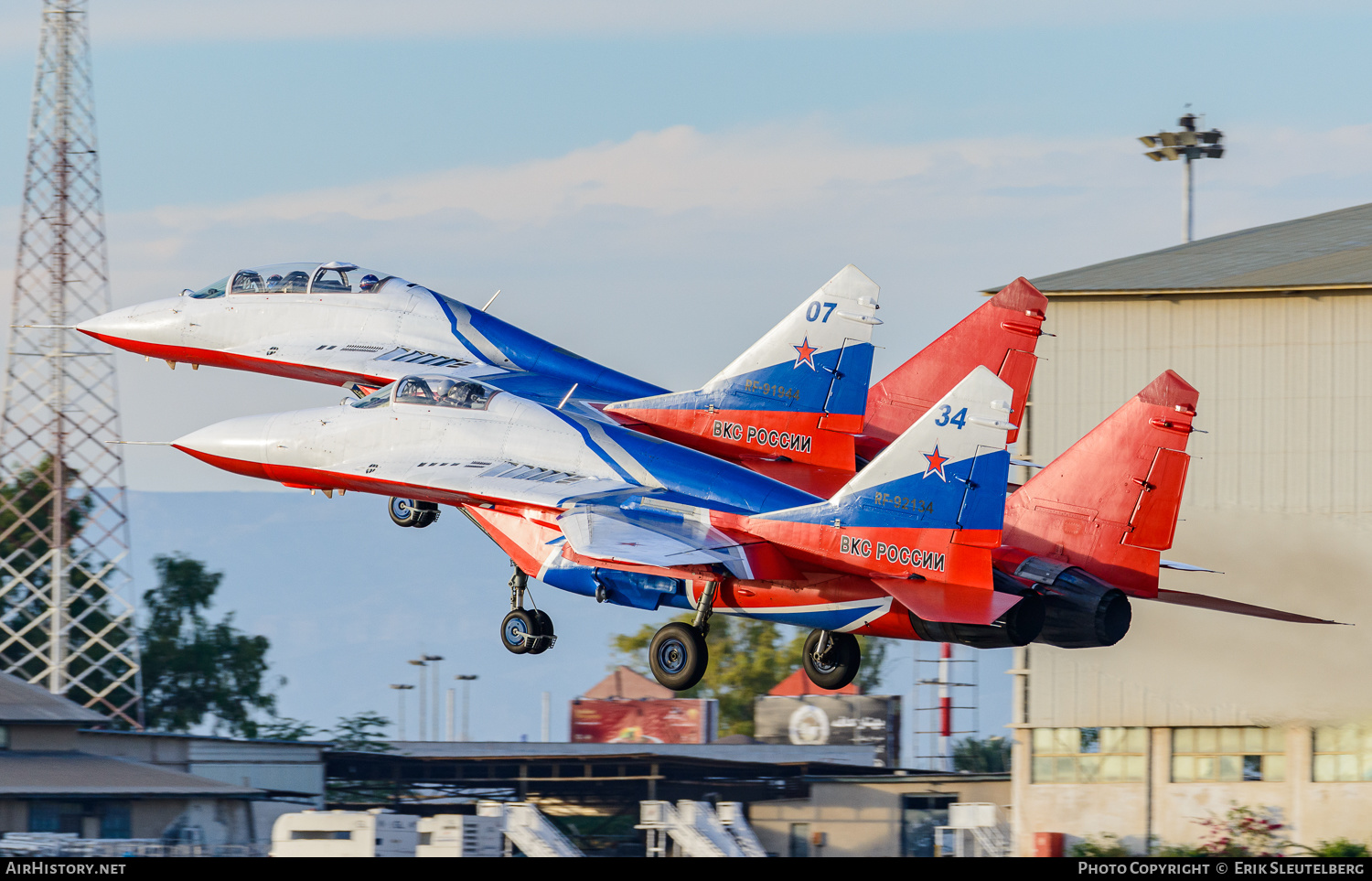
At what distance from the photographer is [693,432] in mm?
25422

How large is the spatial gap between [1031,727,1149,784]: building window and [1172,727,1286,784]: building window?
83 cm

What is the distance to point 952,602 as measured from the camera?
21219mm

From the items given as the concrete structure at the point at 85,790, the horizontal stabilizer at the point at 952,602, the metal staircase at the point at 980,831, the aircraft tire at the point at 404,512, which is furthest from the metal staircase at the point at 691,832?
the horizontal stabilizer at the point at 952,602

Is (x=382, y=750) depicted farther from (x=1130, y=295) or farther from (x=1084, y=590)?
(x=1084, y=590)

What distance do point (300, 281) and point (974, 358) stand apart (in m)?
11.3

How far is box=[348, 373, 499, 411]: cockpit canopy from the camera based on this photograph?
23828mm

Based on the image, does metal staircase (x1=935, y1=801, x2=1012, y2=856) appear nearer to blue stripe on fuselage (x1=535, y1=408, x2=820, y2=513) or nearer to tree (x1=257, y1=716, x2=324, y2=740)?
blue stripe on fuselage (x1=535, y1=408, x2=820, y2=513)

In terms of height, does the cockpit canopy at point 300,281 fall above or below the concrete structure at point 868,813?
above

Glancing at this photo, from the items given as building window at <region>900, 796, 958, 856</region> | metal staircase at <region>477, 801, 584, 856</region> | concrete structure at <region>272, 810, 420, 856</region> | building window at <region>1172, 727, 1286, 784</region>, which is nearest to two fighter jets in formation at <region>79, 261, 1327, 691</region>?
building window at <region>1172, 727, 1286, 784</region>

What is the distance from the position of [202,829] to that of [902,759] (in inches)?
1038

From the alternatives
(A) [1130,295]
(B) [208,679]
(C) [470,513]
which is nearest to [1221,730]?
(A) [1130,295]

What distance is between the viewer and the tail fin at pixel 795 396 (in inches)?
997

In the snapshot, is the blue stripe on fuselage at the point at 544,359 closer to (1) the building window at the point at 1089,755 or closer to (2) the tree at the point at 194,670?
(1) the building window at the point at 1089,755

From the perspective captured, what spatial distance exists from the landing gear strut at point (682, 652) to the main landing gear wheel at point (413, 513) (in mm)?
5226
